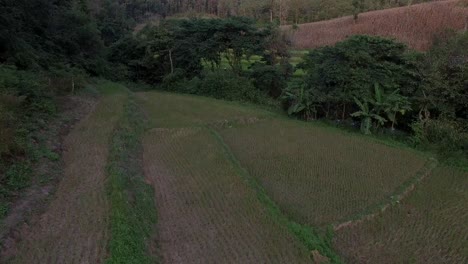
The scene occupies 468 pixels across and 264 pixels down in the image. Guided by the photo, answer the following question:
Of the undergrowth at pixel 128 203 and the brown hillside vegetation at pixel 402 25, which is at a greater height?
the brown hillside vegetation at pixel 402 25

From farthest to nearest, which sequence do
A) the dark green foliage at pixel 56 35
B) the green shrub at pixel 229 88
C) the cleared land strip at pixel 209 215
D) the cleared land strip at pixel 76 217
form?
the green shrub at pixel 229 88, the dark green foliage at pixel 56 35, the cleared land strip at pixel 209 215, the cleared land strip at pixel 76 217

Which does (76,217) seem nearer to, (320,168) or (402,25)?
(320,168)

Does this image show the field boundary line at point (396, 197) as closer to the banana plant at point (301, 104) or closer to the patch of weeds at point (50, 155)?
the banana plant at point (301, 104)

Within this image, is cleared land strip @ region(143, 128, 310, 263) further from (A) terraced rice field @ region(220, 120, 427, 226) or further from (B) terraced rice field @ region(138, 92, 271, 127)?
(B) terraced rice field @ region(138, 92, 271, 127)

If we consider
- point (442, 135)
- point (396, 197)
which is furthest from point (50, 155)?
point (442, 135)

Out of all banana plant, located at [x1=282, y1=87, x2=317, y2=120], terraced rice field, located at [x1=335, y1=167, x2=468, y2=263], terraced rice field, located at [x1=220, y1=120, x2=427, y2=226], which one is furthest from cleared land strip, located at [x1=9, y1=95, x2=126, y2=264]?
banana plant, located at [x1=282, y1=87, x2=317, y2=120]

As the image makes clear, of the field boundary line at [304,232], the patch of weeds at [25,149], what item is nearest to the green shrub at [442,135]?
the field boundary line at [304,232]

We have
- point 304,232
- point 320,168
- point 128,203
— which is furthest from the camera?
point 320,168
